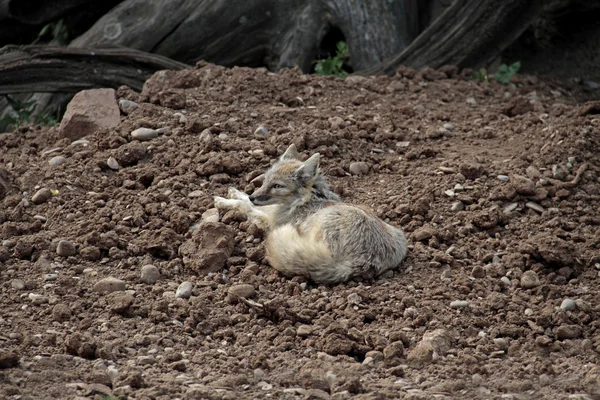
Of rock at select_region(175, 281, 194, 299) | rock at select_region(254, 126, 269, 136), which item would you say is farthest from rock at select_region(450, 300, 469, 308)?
rock at select_region(254, 126, 269, 136)

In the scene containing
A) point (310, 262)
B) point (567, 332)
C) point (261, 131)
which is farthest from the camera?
point (261, 131)

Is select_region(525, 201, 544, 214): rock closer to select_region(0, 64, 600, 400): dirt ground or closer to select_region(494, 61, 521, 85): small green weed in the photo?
select_region(0, 64, 600, 400): dirt ground

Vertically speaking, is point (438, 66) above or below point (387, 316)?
above

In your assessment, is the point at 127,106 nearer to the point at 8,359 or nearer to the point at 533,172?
the point at 533,172

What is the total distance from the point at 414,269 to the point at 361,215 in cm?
55

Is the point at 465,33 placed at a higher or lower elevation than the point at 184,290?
higher

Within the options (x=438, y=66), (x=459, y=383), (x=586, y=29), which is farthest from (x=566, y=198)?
(x=586, y=29)

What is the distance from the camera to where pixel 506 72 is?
9.86 meters

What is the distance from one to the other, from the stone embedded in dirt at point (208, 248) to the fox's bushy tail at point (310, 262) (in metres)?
0.39

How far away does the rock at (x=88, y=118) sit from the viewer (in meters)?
7.73

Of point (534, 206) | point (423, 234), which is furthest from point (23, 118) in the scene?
point (534, 206)

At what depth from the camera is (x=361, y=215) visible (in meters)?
6.00

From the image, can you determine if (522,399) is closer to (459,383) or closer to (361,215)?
(459,383)

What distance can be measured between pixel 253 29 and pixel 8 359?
21.1 ft
